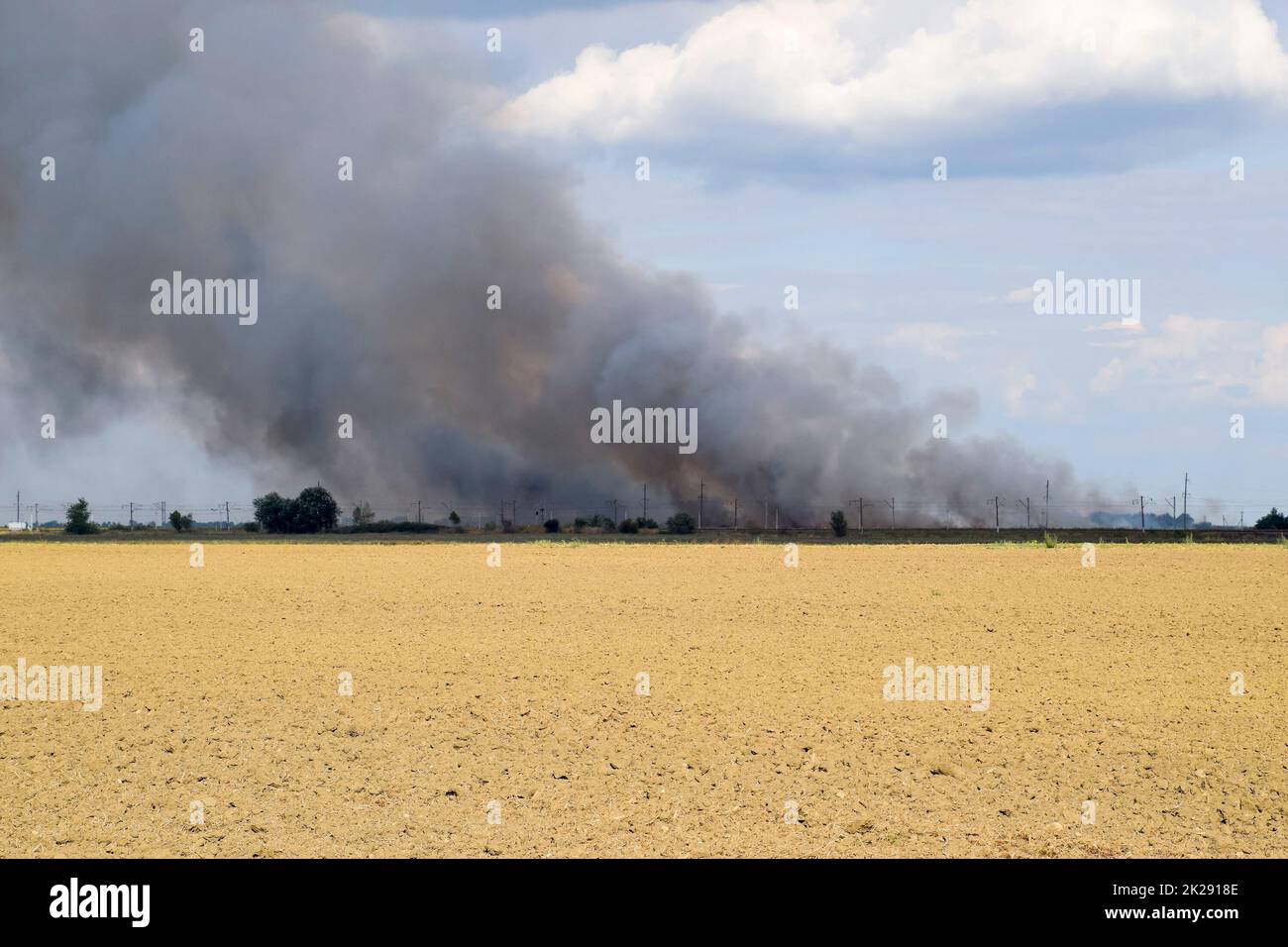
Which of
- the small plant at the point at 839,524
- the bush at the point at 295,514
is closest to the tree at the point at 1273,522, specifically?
the small plant at the point at 839,524

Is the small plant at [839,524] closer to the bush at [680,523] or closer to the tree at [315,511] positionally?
the bush at [680,523]

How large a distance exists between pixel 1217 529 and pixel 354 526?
70.2m

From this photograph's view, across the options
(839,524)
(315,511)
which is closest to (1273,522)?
(839,524)

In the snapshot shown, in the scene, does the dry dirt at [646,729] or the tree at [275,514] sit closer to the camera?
the dry dirt at [646,729]

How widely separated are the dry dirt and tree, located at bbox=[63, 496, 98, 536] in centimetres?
7734

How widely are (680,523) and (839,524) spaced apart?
12.9m

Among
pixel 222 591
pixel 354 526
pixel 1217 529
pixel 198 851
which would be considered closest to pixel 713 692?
pixel 198 851

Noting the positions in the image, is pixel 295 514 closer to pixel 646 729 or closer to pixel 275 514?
pixel 275 514

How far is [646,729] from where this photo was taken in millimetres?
22016

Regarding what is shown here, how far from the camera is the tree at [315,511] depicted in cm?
11438

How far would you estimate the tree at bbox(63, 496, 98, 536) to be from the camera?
114m

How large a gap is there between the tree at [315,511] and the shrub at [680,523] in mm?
30492

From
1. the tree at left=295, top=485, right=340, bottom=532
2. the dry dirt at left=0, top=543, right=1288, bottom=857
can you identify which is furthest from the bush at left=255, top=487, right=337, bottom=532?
the dry dirt at left=0, top=543, right=1288, bottom=857

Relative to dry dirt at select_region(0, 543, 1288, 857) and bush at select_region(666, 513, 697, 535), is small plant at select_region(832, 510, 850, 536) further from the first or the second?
dry dirt at select_region(0, 543, 1288, 857)
